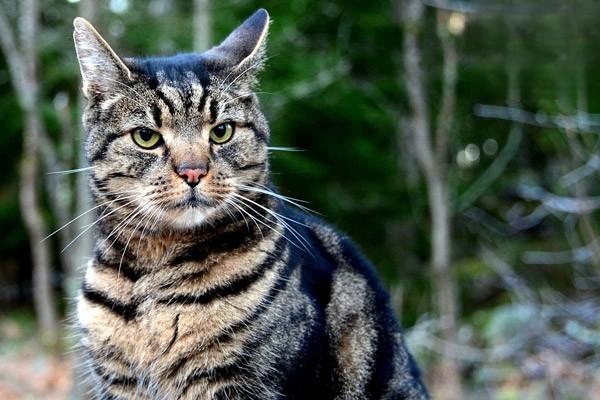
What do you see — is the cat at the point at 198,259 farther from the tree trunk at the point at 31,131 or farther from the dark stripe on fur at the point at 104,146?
the tree trunk at the point at 31,131

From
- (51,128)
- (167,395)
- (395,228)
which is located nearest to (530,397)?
(395,228)

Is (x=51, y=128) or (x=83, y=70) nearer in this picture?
(x=83, y=70)

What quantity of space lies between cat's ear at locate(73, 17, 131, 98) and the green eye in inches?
7.1

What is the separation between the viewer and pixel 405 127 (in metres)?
8.60

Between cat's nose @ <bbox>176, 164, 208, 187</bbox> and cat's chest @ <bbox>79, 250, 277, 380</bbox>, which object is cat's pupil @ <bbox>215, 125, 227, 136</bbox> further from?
cat's chest @ <bbox>79, 250, 277, 380</bbox>

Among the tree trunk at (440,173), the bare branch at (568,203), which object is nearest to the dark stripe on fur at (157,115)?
the bare branch at (568,203)

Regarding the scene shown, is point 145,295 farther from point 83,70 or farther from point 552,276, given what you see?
point 552,276

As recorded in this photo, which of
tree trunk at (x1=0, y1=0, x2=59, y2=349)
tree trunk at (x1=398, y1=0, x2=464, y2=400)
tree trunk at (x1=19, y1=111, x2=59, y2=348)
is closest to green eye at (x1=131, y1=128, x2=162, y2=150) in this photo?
tree trunk at (x1=398, y1=0, x2=464, y2=400)

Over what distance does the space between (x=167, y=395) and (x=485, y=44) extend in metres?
6.08

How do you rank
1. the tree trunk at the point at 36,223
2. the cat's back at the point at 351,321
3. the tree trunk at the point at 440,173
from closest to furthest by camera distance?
the cat's back at the point at 351,321 → the tree trunk at the point at 440,173 → the tree trunk at the point at 36,223

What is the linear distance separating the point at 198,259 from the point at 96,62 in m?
0.69

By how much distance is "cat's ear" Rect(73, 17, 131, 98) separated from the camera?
2389mm

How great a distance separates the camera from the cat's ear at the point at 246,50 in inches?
101

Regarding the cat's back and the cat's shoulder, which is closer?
the cat's back
